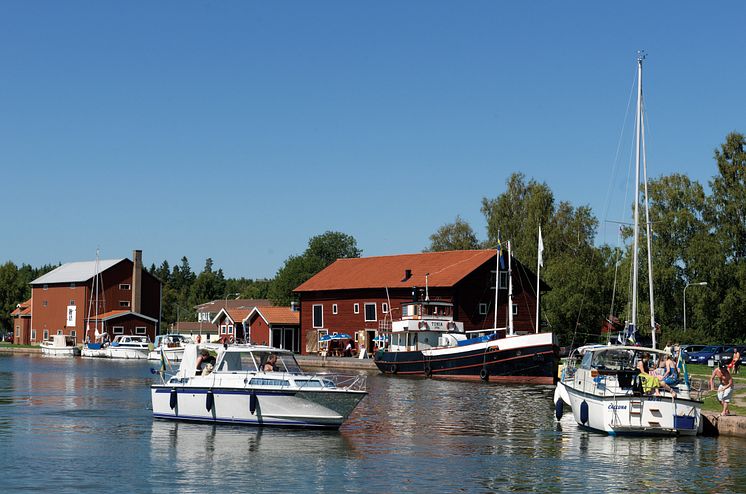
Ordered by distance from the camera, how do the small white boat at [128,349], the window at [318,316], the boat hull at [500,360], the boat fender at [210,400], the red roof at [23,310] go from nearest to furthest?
the boat fender at [210,400] → the boat hull at [500,360] → the window at [318,316] → the small white boat at [128,349] → the red roof at [23,310]

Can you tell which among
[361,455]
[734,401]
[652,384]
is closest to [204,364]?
[361,455]

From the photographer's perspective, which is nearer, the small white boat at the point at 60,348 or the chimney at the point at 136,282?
the small white boat at the point at 60,348

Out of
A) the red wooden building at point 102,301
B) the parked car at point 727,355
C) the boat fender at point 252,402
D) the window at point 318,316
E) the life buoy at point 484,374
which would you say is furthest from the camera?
the red wooden building at point 102,301

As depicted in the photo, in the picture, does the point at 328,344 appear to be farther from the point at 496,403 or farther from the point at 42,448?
the point at 42,448

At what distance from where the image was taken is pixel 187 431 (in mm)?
29891

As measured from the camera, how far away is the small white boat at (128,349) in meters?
95.2

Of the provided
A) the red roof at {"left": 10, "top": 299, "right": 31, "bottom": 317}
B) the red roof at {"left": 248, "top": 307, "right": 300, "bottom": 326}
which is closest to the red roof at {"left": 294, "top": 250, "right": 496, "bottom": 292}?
the red roof at {"left": 248, "top": 307, "right": 300, "bottom": 326}

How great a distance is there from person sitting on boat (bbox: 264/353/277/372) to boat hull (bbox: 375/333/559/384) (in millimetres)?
28878

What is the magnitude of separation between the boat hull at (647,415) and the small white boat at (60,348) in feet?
267

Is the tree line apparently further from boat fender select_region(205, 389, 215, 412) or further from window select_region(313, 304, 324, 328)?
boat fender select_region(205, 389, 215, 412)

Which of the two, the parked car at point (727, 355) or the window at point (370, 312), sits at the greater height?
the window at point (370, 312)

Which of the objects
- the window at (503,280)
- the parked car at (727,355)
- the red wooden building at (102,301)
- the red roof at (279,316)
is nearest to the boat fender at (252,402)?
the parked car at (727,355)

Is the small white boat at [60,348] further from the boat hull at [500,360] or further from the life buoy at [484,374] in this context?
the life buoy at [484,374]

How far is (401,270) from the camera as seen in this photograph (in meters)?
80.4
